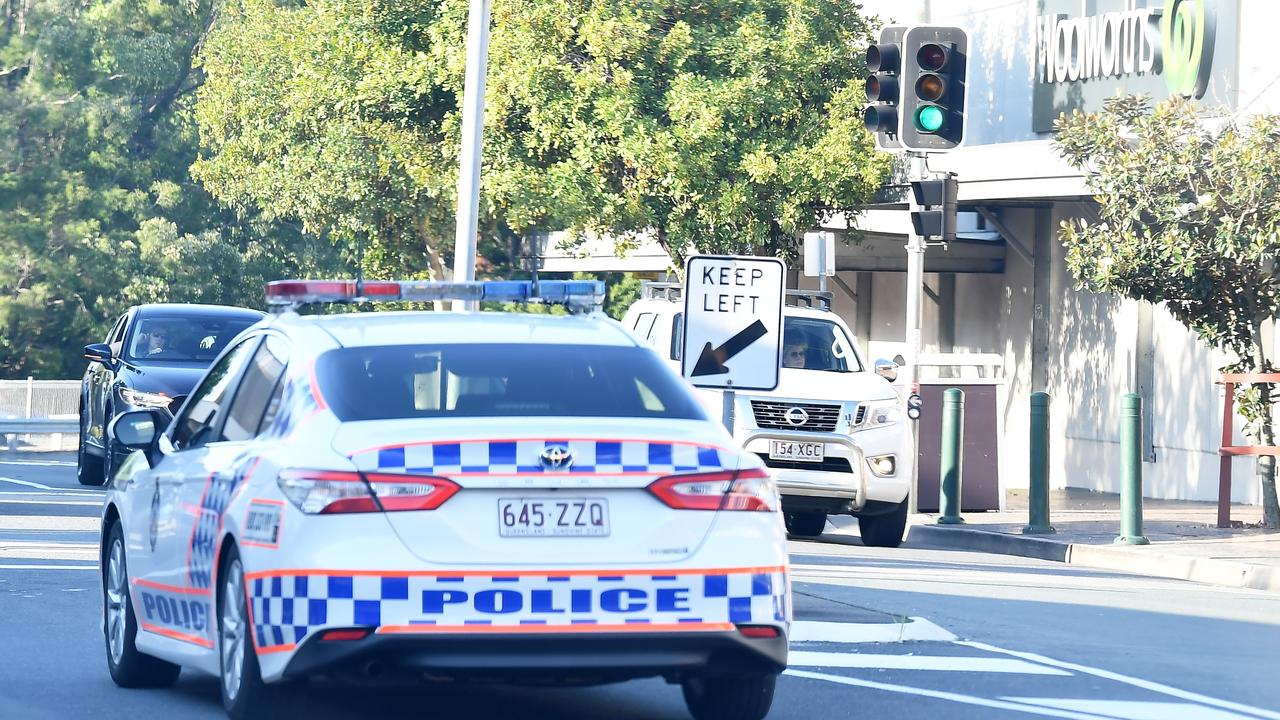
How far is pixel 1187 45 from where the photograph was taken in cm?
2311

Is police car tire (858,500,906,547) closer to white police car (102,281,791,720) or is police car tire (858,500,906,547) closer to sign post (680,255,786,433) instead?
sign post (680,255,786,433)

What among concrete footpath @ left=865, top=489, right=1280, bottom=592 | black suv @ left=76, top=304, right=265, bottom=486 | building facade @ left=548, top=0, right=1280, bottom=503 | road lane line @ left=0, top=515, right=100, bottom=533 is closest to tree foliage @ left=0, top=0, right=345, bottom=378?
building facade @ left=548, top=0, right=1280, bottom=503

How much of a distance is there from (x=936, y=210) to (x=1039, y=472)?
2606 millimetres

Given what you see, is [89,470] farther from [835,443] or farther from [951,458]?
[835,443]

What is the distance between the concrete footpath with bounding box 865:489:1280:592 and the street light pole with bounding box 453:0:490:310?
15.6 feet

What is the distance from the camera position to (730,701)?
763 centimetres

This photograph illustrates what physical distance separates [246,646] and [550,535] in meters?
1.11

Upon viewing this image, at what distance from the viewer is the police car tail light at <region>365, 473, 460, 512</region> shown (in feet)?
21.7

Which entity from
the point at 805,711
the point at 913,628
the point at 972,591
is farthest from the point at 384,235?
the point at 805,711

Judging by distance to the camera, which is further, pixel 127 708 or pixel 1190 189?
pixel 1190 189

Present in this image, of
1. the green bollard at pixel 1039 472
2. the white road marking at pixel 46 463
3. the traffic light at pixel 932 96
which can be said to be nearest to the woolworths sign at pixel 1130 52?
the traffic light at pixel 932 96

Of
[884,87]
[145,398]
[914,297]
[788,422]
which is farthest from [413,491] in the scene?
[914,297]

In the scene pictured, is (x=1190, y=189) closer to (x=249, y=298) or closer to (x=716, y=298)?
(x=716, y=298)

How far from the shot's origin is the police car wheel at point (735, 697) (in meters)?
7.55
